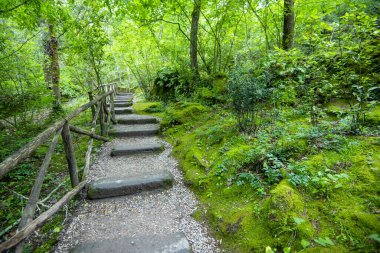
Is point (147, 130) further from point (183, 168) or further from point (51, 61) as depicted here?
point (51, 61)

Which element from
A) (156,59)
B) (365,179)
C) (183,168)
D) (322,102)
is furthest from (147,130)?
(156,59)

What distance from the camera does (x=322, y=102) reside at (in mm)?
4426

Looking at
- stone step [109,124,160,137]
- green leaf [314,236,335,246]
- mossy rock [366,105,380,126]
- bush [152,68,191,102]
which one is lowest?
green leaf [314,236,335,246]

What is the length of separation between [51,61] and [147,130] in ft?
17.4

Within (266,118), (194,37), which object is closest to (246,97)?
(266,118)

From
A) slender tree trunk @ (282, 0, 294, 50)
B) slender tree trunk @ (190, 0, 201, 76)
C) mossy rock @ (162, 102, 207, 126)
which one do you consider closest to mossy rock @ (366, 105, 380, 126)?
slender tree trunk @ (282, 0, 294, 50)

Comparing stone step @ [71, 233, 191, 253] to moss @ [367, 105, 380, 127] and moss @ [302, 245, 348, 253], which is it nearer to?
moss @ [302, 245, 348, 253]

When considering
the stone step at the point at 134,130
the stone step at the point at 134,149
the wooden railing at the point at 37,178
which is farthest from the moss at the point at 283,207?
the stone step at the point at 134,130

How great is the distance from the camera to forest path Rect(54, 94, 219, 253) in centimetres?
232

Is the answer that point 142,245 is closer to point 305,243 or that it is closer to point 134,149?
point 305,243

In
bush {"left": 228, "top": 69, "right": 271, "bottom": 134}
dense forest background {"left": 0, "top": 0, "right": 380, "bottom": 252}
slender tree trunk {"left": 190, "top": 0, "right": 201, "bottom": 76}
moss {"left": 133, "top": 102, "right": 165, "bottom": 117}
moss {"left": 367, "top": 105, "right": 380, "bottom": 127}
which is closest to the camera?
dense forest background {"left": 0, "top": 0, "right": 380, "bottom": 252}

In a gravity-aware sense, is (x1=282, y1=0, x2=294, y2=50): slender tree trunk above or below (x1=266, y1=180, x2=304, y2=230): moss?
above

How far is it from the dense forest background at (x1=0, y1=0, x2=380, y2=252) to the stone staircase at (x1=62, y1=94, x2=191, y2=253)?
1.45 ft

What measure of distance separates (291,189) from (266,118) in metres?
2.18
